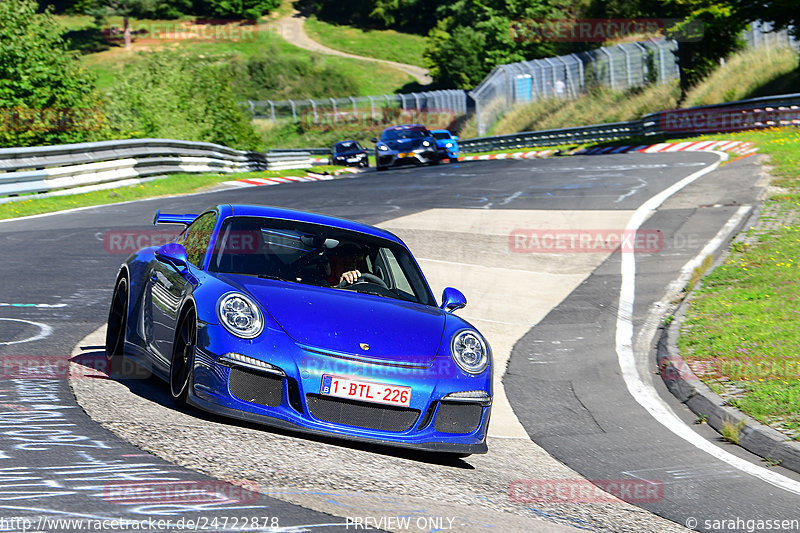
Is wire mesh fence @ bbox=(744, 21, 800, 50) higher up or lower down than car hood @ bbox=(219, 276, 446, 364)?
higher up

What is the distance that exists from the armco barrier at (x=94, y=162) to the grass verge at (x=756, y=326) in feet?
44.4

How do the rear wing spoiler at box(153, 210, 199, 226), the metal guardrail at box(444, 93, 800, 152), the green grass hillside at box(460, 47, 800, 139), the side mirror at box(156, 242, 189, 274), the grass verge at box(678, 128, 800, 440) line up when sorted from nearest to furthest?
the side mirror at box(156, 242, 189, 274) → the grass verge at box(678, 128, 800, 440) → the rear wing spoiler at box(153, 210, 199, 226) → the metal guardrail at box(444, 93, 800, 152) → the green grass hillside at box(460, 47, 800, 139)

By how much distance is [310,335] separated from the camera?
18.8 ft

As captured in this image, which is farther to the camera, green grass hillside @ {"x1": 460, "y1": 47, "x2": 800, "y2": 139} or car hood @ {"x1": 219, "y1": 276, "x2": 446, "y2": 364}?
green grass hillside @ {"x1": 460, "y1": 47, "x2": 800, "y2": 139}

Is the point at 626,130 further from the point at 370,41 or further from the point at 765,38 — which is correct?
the point at 370,41

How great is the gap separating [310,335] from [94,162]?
1822cm

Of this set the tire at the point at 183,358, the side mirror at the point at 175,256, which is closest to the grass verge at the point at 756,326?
the tire at the point at 183,358

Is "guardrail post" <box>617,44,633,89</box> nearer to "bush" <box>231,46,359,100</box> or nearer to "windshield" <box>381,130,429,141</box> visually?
"windshield" <box>381,130,429,141</box>

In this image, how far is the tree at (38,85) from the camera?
23797 millimetres

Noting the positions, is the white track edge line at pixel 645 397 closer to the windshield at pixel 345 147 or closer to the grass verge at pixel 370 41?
the windshield at pixel 345 147

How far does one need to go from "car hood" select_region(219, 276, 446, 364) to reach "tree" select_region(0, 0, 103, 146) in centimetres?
1905

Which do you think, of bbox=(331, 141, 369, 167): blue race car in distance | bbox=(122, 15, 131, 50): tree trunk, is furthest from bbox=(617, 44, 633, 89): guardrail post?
bbox=(122, 15, 131, 50): tree trunk

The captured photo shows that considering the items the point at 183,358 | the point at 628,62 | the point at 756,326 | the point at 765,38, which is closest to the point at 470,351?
the point at 183,358

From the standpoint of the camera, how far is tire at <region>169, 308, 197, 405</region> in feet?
19.0
